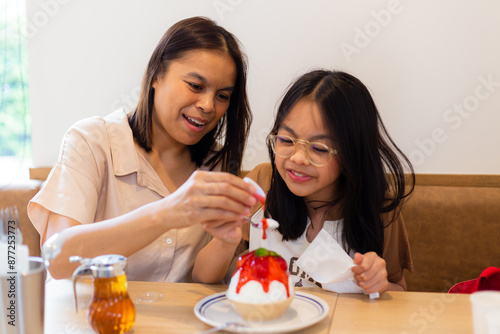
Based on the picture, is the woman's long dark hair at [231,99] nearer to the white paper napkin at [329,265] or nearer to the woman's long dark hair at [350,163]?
the woman's long dark hair at [350,163]

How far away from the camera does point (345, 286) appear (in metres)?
1.33

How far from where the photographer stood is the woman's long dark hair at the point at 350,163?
159 centimetres

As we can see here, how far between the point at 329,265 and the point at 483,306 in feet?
1.50

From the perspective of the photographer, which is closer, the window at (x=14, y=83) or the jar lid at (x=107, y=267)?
the jar lid at (x=107, y=267)

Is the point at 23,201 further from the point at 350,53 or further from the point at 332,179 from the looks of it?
the point at 350,53

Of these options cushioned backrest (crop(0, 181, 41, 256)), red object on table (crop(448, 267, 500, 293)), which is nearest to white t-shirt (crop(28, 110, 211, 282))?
cushioned backrest (crop(0, 181, 41, 256))

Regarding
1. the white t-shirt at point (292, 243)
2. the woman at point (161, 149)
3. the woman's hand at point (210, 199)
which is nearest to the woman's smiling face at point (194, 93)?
the woman at point (161, 149)

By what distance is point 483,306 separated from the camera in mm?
929

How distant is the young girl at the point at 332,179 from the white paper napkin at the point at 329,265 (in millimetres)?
152

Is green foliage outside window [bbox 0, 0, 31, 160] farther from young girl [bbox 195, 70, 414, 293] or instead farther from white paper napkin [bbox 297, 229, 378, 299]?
white paper napkin [bbox 297, 229, 378, 299]

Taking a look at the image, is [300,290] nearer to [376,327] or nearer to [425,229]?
[376,327]

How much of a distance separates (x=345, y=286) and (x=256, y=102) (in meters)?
1.11

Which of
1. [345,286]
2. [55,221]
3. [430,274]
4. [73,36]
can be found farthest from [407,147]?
[73,36]

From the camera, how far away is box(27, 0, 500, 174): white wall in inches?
81.0
